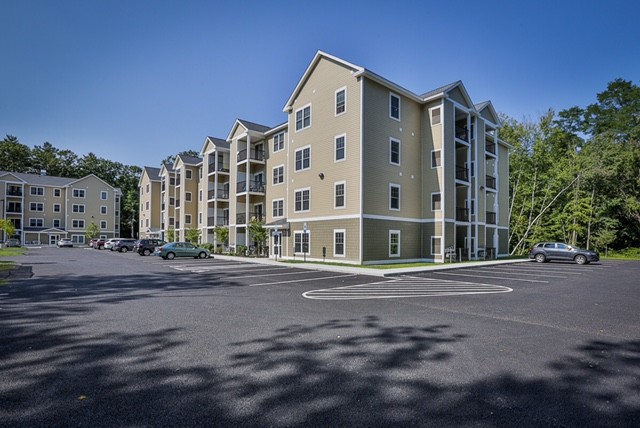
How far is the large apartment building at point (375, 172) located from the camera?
23.2 m

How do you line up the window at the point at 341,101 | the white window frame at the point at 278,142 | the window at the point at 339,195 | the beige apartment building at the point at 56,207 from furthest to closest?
the beige apartment building at the point at 56,207
the white window frame at the point at 278,142
the window at the point at 341,101
the window at the point at 339,195

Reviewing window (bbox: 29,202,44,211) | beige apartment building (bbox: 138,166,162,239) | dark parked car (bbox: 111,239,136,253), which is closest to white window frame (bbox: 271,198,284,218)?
dark parked car (bbox: 111,239,136,253)

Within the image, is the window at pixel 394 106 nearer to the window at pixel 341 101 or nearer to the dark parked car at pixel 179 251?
the window at pixel 341 101

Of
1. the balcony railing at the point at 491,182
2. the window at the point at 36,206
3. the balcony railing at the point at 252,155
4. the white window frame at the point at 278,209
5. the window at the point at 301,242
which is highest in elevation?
the balcony railing at the point at 252,155

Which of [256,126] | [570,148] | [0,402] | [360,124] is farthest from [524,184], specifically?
[0,402]

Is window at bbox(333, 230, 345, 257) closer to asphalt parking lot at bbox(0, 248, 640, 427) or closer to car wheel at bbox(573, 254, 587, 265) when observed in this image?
asphalt parking lot at bbox(0, 248, 640, 427)

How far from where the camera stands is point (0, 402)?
3.84 metres

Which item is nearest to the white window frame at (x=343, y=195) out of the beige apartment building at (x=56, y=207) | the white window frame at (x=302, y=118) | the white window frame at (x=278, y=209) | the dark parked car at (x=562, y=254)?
the white window frame at (x=302, y=118)

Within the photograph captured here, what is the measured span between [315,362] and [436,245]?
22.1 meters

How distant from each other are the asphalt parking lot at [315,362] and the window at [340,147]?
15318mm

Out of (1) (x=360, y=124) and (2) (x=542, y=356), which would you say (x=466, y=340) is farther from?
(1) (x=360, y=124)

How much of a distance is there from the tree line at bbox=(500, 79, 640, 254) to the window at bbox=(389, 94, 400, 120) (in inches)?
820

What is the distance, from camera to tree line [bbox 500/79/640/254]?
3844 cm

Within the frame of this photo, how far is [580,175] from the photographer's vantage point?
38438 mm
